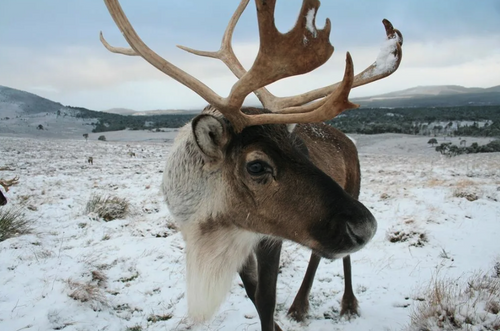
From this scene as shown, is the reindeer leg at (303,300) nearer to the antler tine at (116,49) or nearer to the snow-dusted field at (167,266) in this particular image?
the snow-dusted field at (167,266)

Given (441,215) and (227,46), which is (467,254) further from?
(227,46)

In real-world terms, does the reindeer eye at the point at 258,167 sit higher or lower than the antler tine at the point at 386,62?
lower

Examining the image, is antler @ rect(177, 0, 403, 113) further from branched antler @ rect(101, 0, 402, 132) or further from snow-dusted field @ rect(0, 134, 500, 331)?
snow-dusted field @ rect(0, 134, 500, 331)

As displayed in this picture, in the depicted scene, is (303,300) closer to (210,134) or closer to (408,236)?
(210,134)

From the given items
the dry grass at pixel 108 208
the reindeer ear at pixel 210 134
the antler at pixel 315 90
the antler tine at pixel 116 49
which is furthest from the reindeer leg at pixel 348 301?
the dry grass at pixel 108 208

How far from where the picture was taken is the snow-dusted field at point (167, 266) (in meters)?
3.25

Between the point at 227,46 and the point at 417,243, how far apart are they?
377 centimetres

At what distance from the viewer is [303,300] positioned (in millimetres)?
3469

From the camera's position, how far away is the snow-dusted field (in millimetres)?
3252

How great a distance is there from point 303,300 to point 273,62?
248 centimetres

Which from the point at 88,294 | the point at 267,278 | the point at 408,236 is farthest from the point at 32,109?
the point at 267,278

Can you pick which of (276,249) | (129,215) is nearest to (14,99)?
(129,215)

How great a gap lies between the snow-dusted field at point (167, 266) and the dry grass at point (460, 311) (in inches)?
13.4

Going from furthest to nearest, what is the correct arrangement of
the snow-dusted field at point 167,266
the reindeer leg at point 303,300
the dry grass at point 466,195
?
the dry grass at point 466,195
the reindeer leg at point 303,300
the snow-dusted field at point 167,266
